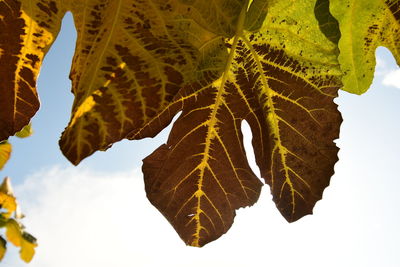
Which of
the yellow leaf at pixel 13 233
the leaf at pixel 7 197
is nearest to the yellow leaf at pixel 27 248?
the yellow leaf at pixel 13 233

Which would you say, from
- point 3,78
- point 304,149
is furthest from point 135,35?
point 304,149

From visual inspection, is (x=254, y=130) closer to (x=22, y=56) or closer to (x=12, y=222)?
(x=22, y=56)

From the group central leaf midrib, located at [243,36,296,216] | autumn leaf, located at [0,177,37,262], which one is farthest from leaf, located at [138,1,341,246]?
autumn leaf, located at [0,177,37,262]

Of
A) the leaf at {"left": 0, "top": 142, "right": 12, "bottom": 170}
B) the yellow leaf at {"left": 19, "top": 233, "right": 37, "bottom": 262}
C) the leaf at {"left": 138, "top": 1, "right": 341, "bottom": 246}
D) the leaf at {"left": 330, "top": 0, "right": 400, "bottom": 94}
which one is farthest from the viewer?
the yellow leaf at {"left": 19, "top": 233, "right": 37, "bottom": 262}

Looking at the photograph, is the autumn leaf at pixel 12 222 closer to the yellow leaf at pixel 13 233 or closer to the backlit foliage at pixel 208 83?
the yellow leaf at pixel 13 233

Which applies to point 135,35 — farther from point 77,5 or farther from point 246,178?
point 246,178

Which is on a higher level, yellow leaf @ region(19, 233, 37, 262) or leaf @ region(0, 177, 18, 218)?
leaf @ region(0, 177, 18, 218)

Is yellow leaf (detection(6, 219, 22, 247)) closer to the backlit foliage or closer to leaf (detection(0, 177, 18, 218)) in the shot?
leaf (detection(0, 177, 18, 218))
